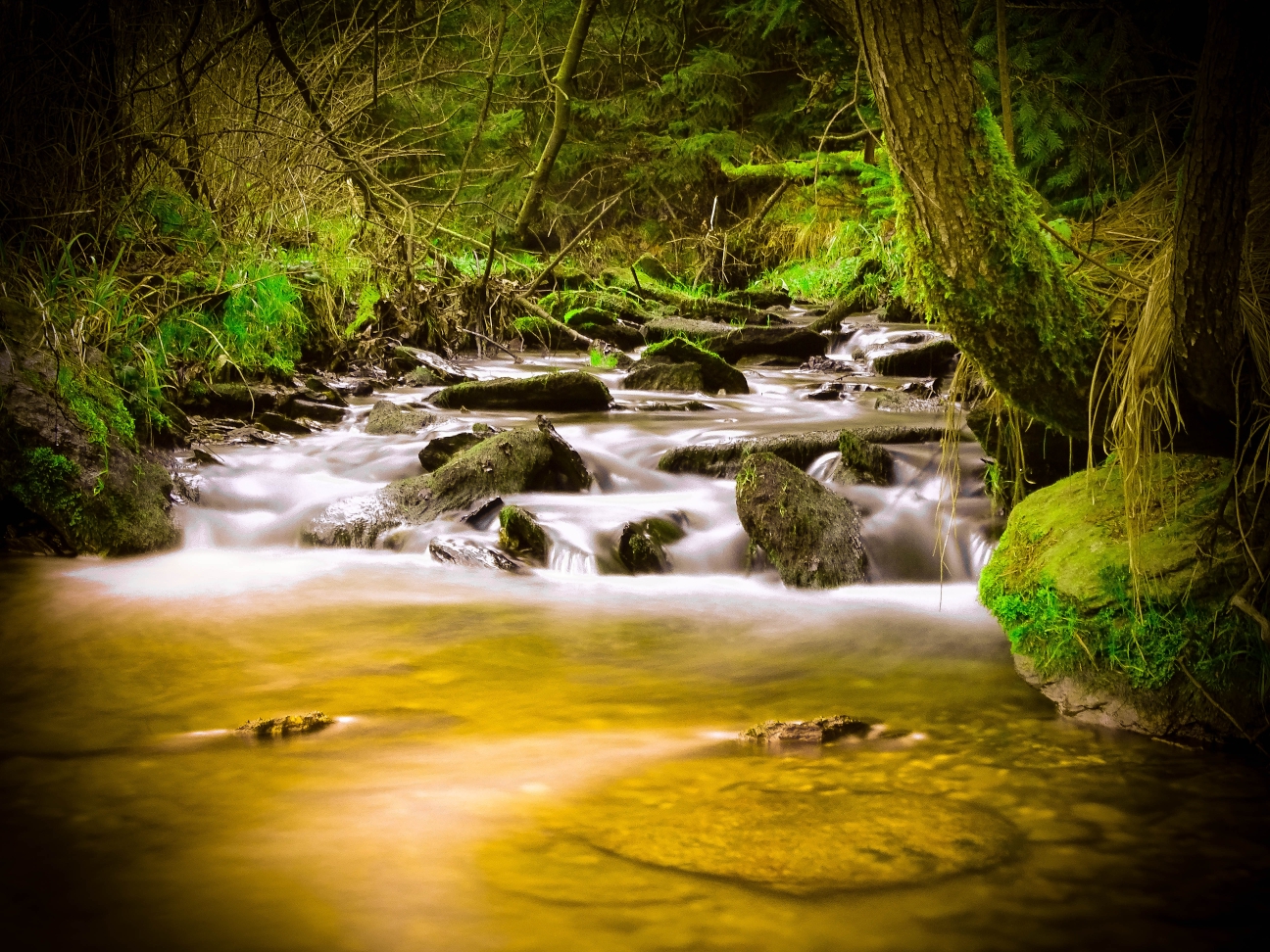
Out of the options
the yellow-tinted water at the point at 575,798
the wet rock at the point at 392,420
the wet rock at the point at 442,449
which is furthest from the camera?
the wet rock at the point at 392,420

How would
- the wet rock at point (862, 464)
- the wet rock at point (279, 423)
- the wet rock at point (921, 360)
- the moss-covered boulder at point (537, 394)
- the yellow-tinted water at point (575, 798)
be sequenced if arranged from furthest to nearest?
the wet rock at point (921, 360), the moss-covered boulder at point (537, 394), the wet rock at point (279, 423), the wet rock at point (862, 464), the yellow-tinted water at point (575, 798)

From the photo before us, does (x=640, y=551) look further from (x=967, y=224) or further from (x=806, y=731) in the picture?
(x=967, y=224)

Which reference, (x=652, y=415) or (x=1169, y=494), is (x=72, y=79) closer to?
(x=652, y=415)

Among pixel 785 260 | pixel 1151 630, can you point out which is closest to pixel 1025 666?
pixel 1151 630

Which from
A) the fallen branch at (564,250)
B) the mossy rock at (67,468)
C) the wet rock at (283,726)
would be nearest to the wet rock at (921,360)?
the fallen branch at (564,250)

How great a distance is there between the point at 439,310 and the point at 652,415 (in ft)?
10.3

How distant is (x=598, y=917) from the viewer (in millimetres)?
2082

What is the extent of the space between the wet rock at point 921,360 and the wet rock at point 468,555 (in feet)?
21.6

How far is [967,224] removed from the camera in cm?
296

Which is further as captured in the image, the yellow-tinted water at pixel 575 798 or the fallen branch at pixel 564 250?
the fallen branch at pixel 564 250

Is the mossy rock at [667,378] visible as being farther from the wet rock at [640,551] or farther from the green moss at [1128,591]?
the green moss at [1128,591]

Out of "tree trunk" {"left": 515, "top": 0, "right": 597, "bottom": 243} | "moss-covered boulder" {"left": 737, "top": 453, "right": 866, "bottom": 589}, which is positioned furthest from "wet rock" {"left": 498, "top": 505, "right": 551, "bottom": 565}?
"tree trunk" {"left": 515, "top": 0, "right": 597, "bottom": 243}

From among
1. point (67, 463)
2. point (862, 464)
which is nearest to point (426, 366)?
point (67, 463)

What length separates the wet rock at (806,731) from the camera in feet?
10.0
